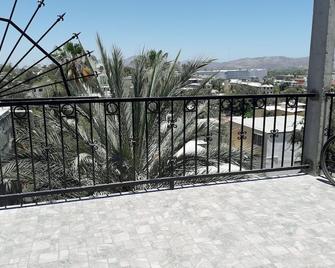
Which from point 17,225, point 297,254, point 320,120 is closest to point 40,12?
point 17,225

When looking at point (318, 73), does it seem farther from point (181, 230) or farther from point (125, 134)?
point (125, 134)

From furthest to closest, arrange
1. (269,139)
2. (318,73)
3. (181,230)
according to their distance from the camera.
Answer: (269,139) < (318,73) < (181,230)

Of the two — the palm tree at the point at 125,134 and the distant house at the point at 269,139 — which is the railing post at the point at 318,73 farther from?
the palm tree at the point at 125,134

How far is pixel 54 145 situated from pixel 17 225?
11.7ft

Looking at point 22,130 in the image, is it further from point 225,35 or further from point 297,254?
point 225,35

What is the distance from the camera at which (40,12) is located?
2396 millimetres

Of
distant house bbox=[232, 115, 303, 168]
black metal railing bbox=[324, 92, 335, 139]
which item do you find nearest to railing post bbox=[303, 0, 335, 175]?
black metal railing bbox=[324, 92, 335, 139]

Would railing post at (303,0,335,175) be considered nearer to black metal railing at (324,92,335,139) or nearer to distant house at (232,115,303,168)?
black metal railing at (324,92,335,139)

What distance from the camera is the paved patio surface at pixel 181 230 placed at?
188 cm

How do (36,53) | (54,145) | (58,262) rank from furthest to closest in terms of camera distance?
(54,145)
(36,53)
(58,262)

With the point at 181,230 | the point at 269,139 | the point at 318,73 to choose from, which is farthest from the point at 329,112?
the point at 269,139

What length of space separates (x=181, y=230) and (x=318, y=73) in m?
2.09

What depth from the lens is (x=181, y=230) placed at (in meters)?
2.23

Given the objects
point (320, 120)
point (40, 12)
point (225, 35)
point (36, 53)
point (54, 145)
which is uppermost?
point (225, 35)
